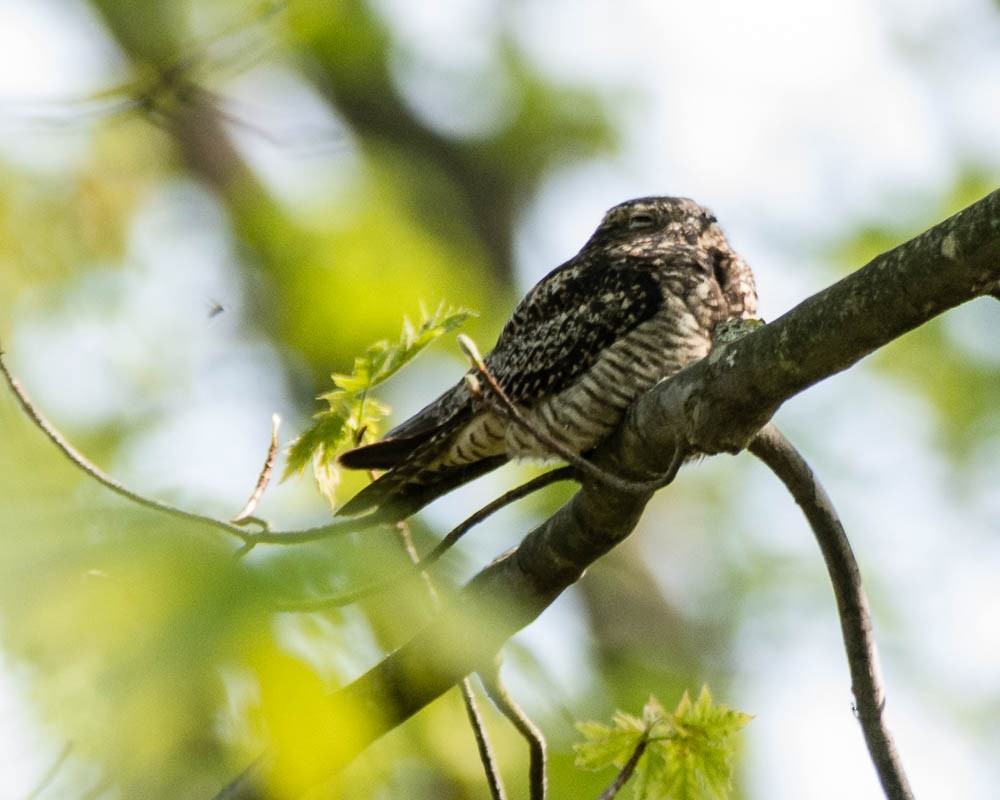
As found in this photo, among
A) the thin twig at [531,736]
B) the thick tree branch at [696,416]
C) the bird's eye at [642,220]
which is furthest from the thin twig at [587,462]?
the bird's eye at [642,220]

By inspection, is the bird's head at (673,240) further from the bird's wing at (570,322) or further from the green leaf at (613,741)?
the green leaf at (613,741)

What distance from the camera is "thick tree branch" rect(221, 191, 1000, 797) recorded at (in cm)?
182

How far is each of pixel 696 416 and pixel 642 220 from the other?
5.81 feet

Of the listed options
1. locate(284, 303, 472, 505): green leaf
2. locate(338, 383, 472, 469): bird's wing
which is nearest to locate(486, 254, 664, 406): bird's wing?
locate(338, 383, 472, 469): bird's wing

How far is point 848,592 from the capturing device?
261 centimetres

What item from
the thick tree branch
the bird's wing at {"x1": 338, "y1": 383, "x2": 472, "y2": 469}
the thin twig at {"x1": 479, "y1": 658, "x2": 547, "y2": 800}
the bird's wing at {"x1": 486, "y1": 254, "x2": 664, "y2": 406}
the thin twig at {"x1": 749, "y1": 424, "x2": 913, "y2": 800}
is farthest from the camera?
the bird's wing at {"x1": 486, "y1": 254, "x2": 664, "y2": 406}

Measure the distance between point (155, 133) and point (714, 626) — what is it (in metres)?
4.73

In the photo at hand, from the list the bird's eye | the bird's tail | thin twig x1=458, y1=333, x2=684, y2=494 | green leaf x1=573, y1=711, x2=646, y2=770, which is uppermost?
the bird's eye

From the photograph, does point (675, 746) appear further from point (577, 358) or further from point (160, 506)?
point (160, 506)

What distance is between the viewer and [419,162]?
925 centimetres

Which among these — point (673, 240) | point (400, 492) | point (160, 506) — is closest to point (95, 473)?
point (160, 506)

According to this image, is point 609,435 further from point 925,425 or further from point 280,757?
point 925,425

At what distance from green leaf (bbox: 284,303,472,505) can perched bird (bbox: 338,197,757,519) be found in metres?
0.08

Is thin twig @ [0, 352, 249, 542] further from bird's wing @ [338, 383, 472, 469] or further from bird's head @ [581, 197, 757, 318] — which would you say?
bird's head @ [581, 197, 757, 318]
